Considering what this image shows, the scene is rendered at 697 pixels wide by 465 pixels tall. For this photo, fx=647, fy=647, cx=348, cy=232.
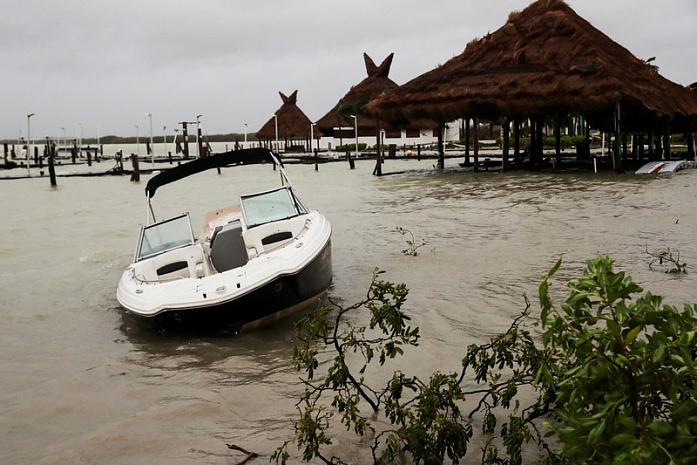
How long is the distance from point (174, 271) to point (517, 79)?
16946mm

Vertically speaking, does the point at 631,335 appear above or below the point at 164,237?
above

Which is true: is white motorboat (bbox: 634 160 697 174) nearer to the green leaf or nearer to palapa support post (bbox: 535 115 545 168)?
palapa support post (bbox: 535 115 545 168)

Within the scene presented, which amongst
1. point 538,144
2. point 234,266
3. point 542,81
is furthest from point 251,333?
point 538,144

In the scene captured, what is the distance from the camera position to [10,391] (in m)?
5.36

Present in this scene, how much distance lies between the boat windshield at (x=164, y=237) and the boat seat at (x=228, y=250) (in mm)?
310

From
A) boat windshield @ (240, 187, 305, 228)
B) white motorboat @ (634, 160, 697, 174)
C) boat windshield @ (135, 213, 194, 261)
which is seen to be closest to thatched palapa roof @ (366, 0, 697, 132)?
white motorboat @ (634, 160, 697, 174)

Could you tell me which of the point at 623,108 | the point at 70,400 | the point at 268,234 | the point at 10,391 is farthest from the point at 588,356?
the point at 623,108

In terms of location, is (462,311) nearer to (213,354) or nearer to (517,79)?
(213,354)

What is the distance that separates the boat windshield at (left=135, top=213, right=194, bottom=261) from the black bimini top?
31.2 inches

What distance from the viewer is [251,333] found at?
650 centimetres

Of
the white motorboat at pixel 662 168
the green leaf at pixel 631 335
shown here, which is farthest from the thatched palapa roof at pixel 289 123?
the green leaf at pixel 631 335

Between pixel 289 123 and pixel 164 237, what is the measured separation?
4835cm

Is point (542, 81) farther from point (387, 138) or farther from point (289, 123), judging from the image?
point (387, 138)

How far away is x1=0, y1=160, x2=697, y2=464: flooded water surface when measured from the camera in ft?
14.8
